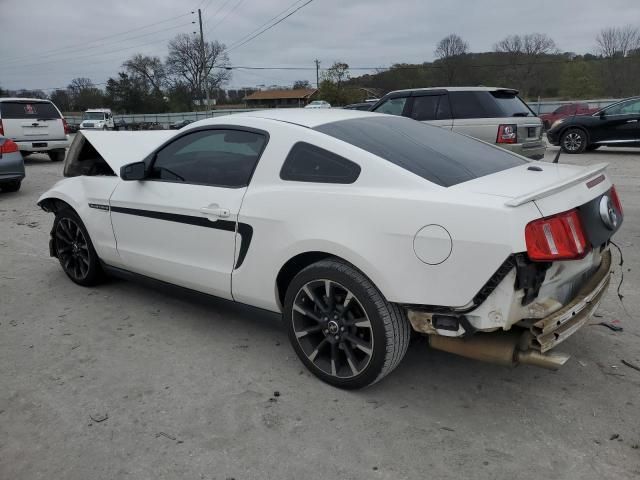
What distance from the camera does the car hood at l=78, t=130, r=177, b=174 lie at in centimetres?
415

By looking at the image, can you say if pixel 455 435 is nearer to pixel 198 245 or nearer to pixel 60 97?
pixel 198 245

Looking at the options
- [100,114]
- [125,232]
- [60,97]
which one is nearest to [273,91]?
[60,97]

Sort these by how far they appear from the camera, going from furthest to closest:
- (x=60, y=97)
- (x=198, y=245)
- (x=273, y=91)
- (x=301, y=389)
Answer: (x=273, y=91), (x=60, y=97), (x=198, y=245), (x=301, y=389)

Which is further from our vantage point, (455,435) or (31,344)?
(31,344)

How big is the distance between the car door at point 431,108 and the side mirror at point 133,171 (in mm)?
6530

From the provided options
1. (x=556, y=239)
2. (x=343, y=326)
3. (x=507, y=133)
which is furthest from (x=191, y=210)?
(x=507, y=133)

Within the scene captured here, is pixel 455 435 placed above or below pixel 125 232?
below

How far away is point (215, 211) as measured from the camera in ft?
10.5

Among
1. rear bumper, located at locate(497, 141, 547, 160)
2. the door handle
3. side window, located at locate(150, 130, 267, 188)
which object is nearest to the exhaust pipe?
the door handle

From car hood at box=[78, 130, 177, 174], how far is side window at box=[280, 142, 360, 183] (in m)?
1.47

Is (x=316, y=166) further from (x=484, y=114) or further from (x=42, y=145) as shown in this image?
(x=42, y=145)

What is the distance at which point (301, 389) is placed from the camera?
9.56 ft

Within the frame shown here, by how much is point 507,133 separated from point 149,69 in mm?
68234

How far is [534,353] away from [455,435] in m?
0.55
